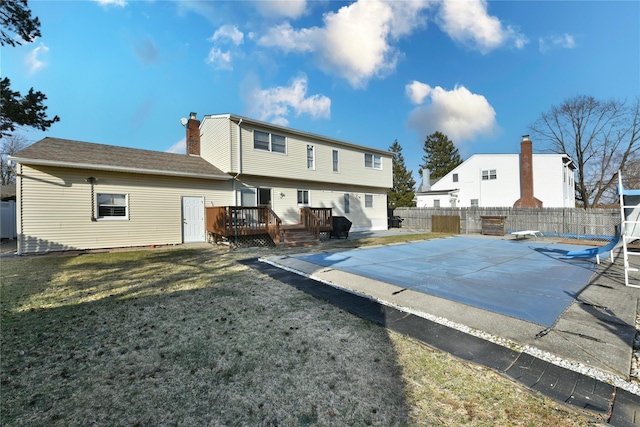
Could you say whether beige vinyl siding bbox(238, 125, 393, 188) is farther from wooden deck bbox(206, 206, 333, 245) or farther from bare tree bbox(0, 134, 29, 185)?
bare tree bbox(0, 134, 29, 185)

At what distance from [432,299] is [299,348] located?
276 cm

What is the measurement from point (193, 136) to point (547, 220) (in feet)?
76.7

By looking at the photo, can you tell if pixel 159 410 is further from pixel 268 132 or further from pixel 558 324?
pixel 268 132

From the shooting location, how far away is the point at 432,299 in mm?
4824

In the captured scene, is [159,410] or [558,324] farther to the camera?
[558,324]

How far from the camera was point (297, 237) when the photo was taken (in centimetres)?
1270

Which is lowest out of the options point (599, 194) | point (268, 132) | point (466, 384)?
point (466, 384)

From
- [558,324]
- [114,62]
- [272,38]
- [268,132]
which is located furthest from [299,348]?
[272,38]

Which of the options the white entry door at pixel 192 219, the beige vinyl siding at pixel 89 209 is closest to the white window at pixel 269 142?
the beige vinyl siding at pixel 89 209

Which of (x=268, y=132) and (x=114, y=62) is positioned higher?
(x=114, y=62)

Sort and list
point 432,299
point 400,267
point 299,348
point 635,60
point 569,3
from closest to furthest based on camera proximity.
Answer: point 299,348
point 432,299
point 400,267
point 569,3
point 635,60

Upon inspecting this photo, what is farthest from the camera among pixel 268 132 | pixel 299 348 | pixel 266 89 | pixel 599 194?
pixel 599 194

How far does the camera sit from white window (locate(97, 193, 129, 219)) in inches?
442

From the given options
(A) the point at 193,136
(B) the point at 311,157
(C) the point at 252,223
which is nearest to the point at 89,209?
(C) the point at 252,223
